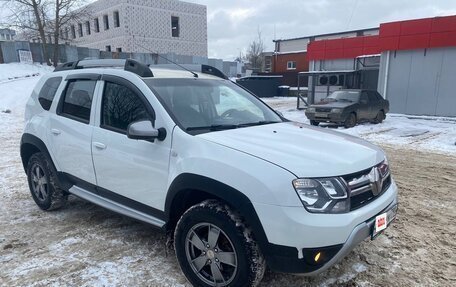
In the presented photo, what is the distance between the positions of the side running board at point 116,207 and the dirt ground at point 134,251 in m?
0.43

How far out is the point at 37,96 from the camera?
15.8 feet

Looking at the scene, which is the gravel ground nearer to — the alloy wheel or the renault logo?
the alloy wheel

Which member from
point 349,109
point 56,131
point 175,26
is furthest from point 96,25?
point 56,131

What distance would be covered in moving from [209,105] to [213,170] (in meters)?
1.15

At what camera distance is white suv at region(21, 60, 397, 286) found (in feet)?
8.14

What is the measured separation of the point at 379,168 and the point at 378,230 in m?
0.52

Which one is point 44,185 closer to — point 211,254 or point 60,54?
point 211,254

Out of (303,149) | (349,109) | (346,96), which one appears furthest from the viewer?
(346,96)

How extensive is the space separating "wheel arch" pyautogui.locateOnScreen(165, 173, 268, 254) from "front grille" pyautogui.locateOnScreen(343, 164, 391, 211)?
0.71 metres

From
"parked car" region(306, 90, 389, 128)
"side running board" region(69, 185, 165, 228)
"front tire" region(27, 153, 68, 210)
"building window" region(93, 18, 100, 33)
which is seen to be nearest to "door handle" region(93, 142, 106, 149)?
"side running board" region(69, 185, 165, 228)

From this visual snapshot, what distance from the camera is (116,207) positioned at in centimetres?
364

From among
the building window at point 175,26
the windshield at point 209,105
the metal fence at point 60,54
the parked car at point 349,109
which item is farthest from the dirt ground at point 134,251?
the building window at point 175,26

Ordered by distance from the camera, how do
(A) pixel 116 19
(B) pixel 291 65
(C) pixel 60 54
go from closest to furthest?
(C) pixel 60 54 < (B) pixel 291 65 < (A) pixel 116 19

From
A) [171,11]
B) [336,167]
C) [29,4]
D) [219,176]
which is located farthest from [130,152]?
[171,11]
